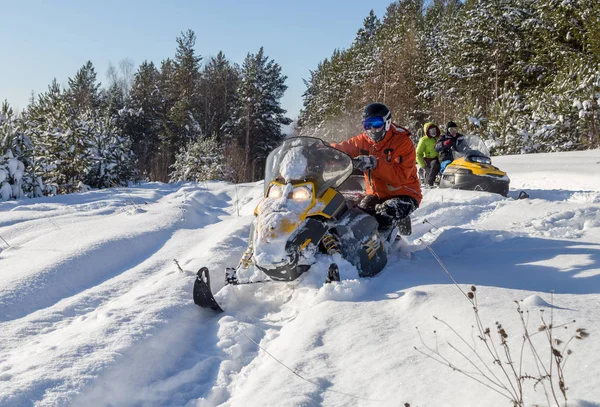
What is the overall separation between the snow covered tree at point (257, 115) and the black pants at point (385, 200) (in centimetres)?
3338

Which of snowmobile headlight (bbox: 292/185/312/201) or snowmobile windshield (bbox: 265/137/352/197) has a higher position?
snowmobile windshield (bbox: 265/137/352/197)

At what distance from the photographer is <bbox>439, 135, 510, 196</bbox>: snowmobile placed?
9.20 m

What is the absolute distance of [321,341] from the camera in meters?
2.80

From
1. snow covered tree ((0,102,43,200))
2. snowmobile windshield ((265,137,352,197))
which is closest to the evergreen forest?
snow covered tree ((0,102,43,200))

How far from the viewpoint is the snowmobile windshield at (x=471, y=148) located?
997cm

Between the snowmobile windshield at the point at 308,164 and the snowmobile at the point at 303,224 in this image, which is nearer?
the snowmobile at the point at 303,224

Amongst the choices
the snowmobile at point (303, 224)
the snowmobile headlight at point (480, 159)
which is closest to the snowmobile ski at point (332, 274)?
the snowmobile at point (303, 224)

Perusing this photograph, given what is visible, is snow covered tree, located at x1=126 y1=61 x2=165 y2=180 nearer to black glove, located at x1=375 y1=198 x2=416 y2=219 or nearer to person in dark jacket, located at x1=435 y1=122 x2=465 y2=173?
person in dark jacket, located at x1=435 y1=122 x2=465 y2=173

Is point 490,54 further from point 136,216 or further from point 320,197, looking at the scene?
point 320,197

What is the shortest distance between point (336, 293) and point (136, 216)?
531 centimetres

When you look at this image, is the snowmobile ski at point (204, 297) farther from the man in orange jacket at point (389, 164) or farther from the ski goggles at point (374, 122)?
the ski goggles at point (374, 122)

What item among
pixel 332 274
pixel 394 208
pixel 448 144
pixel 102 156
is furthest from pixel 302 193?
pixel 102 156

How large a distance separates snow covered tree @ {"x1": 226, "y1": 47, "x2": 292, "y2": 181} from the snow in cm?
3314

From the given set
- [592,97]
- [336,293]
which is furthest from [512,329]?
[592,97]
